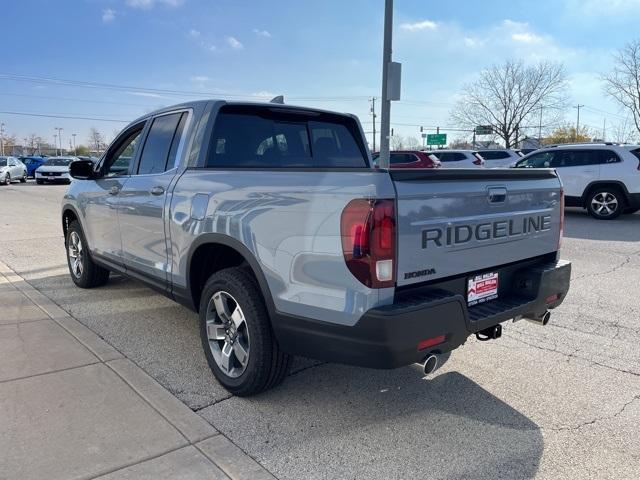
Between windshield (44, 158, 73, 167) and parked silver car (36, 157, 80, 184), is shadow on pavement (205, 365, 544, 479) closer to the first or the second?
parked silver car (36, 157, 80, 184)

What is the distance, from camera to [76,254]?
598cm

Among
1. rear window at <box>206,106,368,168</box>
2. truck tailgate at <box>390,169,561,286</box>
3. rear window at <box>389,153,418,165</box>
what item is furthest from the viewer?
rear window at <box>389,153,418,165</box>

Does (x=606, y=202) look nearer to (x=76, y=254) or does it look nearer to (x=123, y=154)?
(x=123, y=154)

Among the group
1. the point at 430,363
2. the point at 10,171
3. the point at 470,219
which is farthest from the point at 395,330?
the point at 10,171

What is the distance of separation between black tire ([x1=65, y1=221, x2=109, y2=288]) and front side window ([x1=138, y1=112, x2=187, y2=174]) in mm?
1704

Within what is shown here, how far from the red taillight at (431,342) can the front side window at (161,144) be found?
7.86 feet

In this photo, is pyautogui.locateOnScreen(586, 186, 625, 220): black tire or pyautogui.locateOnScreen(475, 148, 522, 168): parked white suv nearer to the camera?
pyautogui.locateOnScreen(586, 186, 625, 220): black tire

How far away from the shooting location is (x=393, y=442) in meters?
2.83

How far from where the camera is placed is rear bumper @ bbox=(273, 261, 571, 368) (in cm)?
248

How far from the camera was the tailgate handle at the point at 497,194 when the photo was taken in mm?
2957

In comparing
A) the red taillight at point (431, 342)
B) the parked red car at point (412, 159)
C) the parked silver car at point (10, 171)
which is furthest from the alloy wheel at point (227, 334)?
the parked silver car at point (10, 171)

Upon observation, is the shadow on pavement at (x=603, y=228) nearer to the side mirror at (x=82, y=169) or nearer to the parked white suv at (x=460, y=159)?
Result: the parked white suv at (x=460, y=159)

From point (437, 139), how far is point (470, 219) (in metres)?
57.6

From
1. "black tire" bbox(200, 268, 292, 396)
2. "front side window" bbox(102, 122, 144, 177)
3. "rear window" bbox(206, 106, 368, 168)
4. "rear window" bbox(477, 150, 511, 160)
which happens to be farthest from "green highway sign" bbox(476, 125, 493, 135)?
"black tire" bbox(200, 268, 292, 396)
